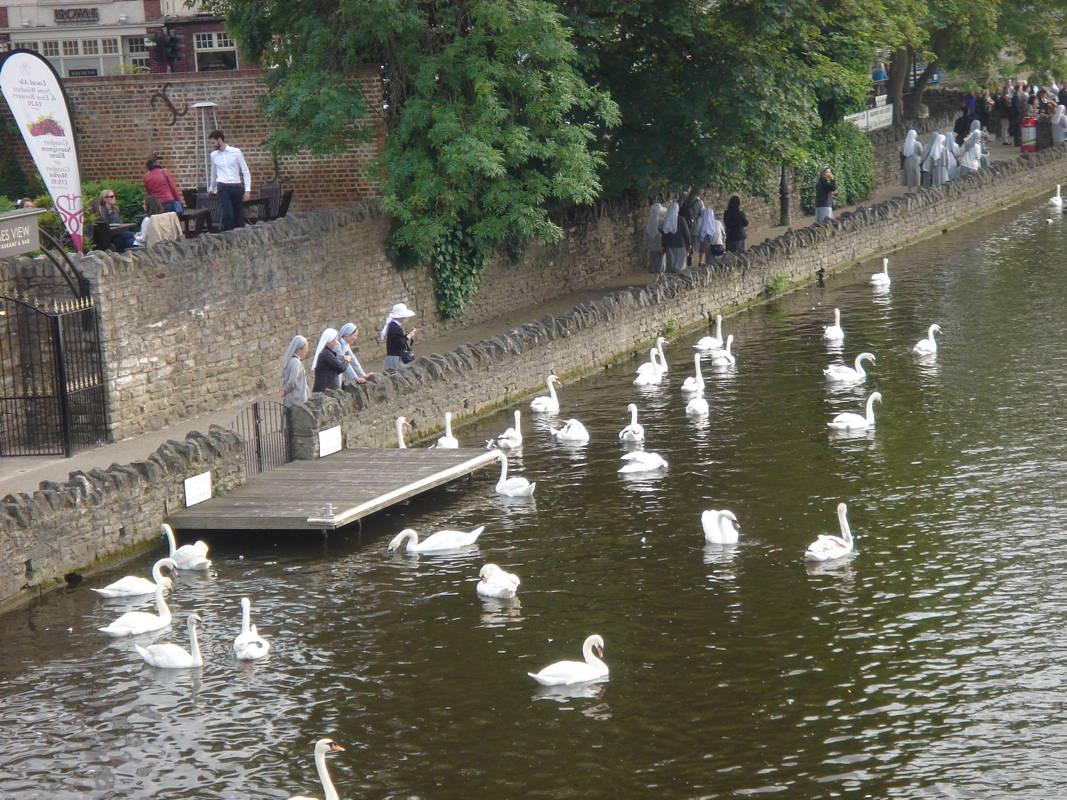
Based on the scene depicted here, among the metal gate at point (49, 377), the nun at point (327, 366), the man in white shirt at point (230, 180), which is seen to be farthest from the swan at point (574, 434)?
the man in white shirt at point (230, 180)

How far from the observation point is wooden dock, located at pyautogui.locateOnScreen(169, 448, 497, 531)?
1969 cm

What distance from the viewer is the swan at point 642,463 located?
22172 millimetres

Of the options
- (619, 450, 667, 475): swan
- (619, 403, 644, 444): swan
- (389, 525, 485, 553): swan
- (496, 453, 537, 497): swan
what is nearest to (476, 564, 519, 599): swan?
(389, 525, 485, 553): swan

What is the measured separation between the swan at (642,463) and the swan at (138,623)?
719cm

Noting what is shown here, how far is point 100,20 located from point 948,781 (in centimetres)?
4463

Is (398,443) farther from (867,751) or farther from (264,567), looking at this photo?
(867,751)

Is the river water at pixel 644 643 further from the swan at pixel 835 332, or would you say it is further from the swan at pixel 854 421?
the swan at pixel 835 332

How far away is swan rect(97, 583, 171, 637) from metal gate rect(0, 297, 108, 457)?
6.33m

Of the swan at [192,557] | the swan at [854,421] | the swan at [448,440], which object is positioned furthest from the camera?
the swan at [854,421]

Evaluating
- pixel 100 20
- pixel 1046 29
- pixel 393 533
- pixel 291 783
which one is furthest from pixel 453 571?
pixel 1046 29

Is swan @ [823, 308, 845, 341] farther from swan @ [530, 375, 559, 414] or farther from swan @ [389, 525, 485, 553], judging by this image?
swan @ [389, 525, 485, 553]

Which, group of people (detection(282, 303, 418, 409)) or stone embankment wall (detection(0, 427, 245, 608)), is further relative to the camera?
group of people (detection(282, 303, 418, 409))

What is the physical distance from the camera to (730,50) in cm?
3353

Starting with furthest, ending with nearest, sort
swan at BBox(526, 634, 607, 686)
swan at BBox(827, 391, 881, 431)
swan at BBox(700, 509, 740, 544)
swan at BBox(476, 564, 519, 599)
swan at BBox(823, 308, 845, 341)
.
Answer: swan at BBox(823, 308, 845, 341)
swan at BBox(827, 391, 881, 431)
swan at BBox(700, 509, 740, 544)
swan at BBox(476, 564, 519, 599)
swan at BBox(526, 634, 607, 686)
